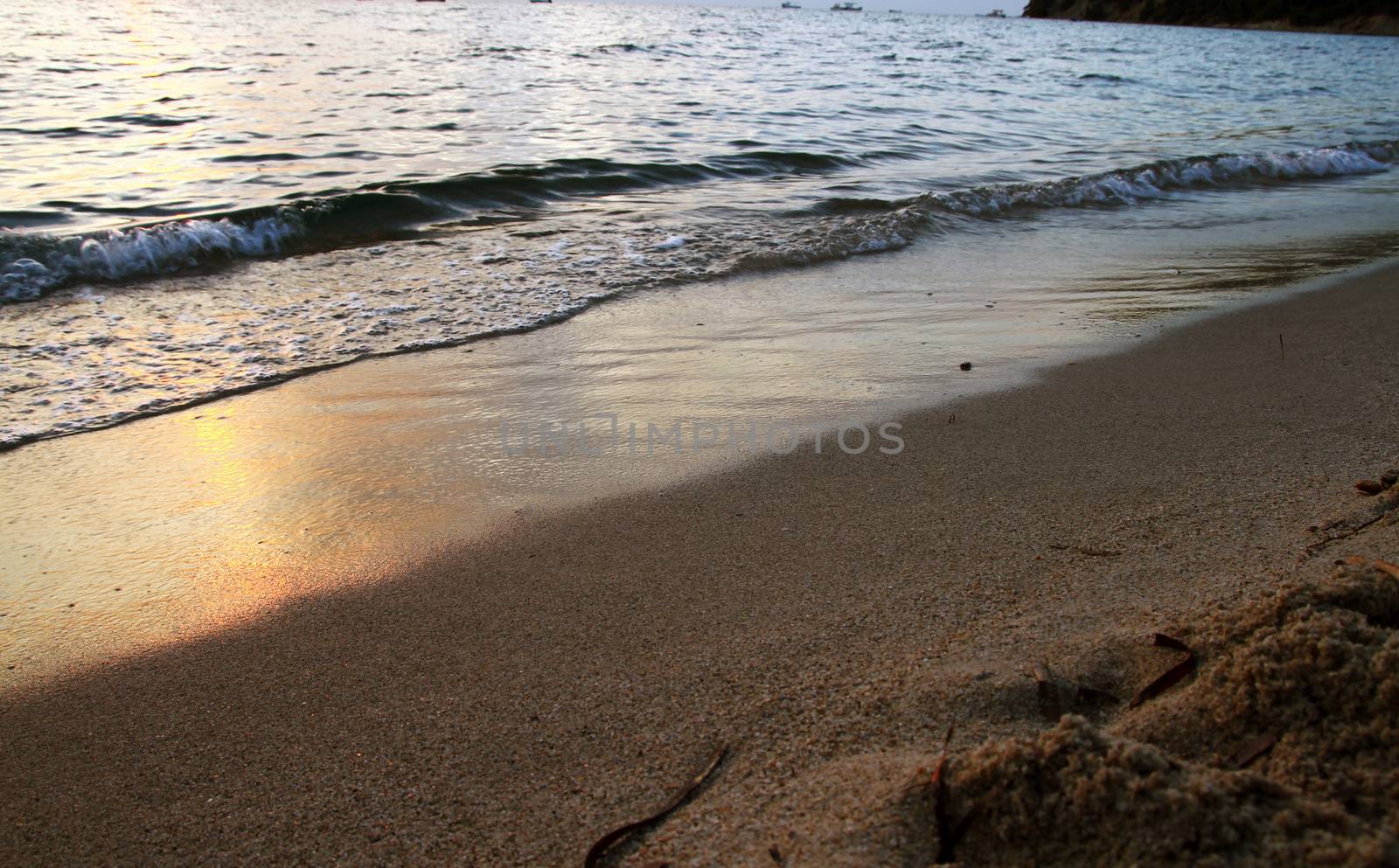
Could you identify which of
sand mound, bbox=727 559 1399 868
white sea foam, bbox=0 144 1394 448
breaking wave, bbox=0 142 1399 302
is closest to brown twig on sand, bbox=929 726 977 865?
sand mound, bbox=727 559 1399 868

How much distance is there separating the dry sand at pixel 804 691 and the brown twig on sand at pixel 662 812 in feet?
0.06

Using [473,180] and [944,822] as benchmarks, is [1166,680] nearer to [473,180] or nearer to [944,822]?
[944,822]

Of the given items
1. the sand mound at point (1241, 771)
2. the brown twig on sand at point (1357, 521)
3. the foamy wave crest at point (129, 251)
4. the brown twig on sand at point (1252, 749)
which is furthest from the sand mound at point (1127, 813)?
the foamy wave crest at point (129, 251)

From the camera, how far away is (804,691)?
1.67 meters

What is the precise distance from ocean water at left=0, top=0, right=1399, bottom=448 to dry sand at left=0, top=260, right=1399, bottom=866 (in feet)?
6.64

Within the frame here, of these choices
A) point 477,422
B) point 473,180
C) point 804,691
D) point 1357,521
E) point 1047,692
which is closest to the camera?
point 1047,692

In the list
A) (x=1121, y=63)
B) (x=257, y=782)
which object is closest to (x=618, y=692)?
(x=257, y=782)

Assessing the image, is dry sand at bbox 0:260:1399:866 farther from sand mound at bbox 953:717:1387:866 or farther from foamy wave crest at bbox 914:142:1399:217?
foamy wave crest at bbox 914:142:1399:217

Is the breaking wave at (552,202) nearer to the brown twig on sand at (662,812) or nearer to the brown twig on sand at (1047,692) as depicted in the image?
the brown twig on sand at (1047,692)

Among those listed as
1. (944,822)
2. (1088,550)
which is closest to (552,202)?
(1088,550)

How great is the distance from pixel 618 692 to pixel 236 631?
94 cm

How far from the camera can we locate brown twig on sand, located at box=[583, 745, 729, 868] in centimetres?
132

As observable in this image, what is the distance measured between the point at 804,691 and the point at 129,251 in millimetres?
5563

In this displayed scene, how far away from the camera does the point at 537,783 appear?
149 cm
